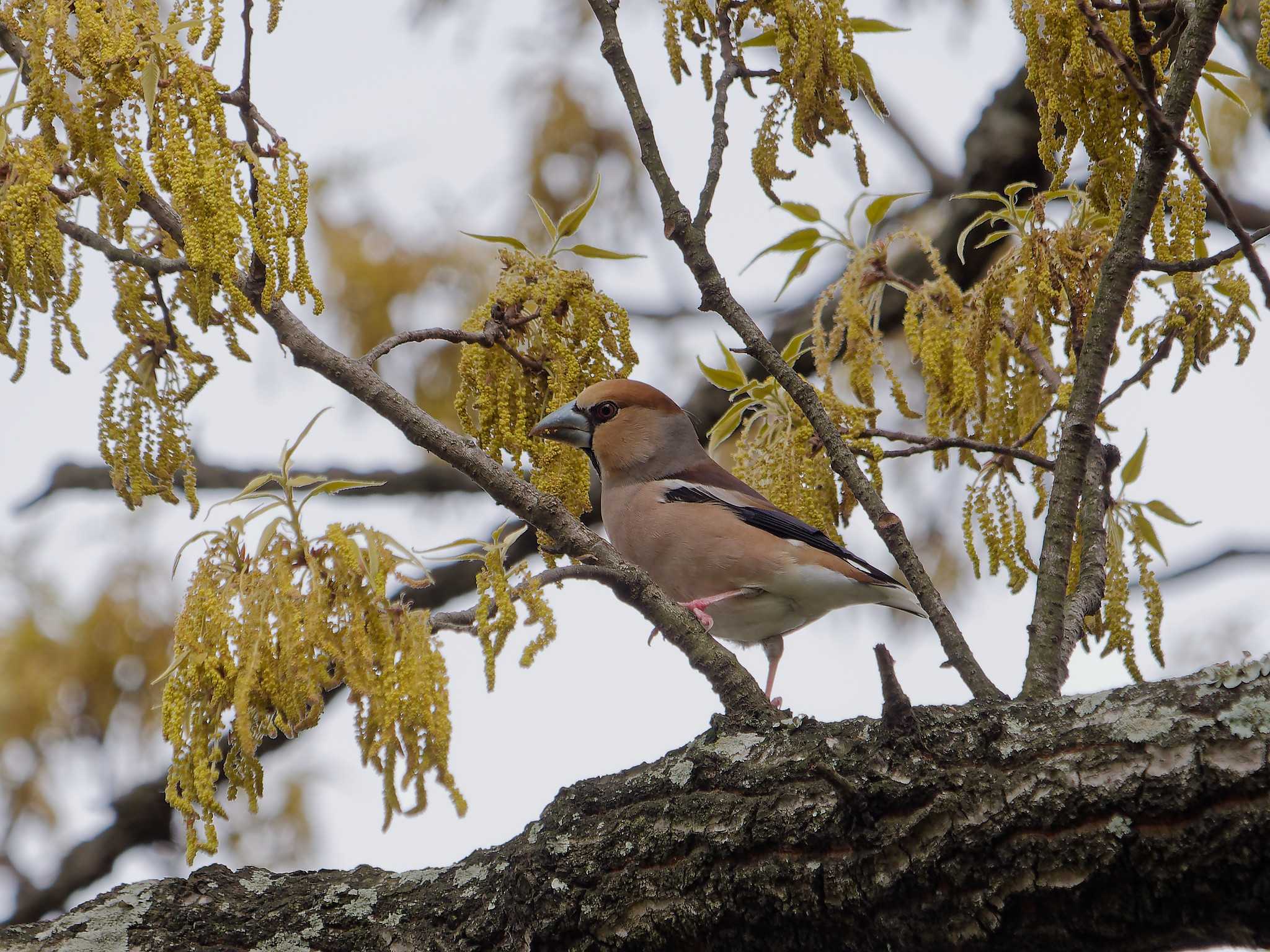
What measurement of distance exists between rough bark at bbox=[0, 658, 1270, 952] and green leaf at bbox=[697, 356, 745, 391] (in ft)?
5.73

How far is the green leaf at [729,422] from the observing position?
4445 mm

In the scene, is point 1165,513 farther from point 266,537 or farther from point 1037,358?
point 266,537

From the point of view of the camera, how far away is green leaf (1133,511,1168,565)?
161 inches

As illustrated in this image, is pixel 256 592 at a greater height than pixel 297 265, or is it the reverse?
pixel 297 265

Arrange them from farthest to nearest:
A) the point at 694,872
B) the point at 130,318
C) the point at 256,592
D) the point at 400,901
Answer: the point at 130,318
the point at 400,901
the point at 256,592
the point at 694,872

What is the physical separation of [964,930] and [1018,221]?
7.71 ft

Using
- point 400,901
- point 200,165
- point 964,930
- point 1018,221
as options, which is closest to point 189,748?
point 400,901

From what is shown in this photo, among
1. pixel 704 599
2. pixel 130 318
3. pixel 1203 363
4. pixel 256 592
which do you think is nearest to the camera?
pixel 256 592

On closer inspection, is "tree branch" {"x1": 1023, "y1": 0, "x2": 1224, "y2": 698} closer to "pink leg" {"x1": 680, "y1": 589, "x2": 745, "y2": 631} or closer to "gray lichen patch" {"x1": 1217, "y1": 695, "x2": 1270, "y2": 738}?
"gray lichen patch" {"x1": 1217, "y1": 695, "x2": 1270, "y2": 738}

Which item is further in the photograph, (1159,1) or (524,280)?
(524,280)

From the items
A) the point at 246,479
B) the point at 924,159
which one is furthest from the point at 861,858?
the point at 924,159

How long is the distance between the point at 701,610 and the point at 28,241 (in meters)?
3.41

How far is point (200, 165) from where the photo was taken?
2719 mm

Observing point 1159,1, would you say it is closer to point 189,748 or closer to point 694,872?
point 694,872
